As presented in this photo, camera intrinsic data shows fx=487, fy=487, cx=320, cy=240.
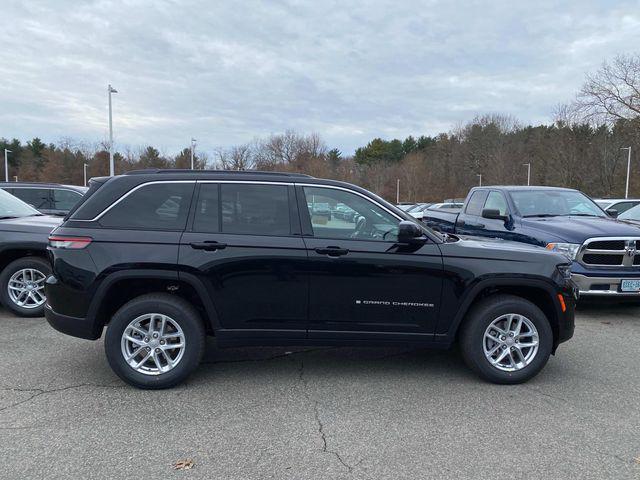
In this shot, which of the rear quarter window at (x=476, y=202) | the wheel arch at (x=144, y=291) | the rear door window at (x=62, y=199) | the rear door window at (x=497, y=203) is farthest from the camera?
the rear door window at (x=62, y=199)

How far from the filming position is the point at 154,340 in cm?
421

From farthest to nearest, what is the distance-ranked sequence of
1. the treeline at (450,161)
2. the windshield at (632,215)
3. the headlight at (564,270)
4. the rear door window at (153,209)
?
the treeline at (450,161) < the windshield at (632,215) < the headlight at (564,270) < the rear door window at (153,209)

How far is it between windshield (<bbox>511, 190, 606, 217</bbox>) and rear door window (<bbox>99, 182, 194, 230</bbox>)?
5.64 m

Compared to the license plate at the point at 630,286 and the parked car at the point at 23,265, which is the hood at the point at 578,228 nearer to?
the license plate at the point at 630,286

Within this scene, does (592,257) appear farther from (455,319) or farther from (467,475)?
(467,475)

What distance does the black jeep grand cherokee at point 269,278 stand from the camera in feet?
13.6

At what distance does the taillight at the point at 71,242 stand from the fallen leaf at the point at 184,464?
2040mm

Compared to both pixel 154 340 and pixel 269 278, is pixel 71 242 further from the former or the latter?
pixel 269 278

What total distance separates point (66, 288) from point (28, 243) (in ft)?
8.78

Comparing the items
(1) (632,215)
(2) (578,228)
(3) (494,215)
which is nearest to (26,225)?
(3) (494,215)

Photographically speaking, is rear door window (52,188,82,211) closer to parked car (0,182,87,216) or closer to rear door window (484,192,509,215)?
parked car (0,182,87,216)

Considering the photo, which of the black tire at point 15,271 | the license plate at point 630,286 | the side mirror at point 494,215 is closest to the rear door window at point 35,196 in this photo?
the black tire at point 15,271

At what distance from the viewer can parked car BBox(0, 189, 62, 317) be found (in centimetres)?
630

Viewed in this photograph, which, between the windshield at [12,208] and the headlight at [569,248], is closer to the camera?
the headlight at [569,248]
